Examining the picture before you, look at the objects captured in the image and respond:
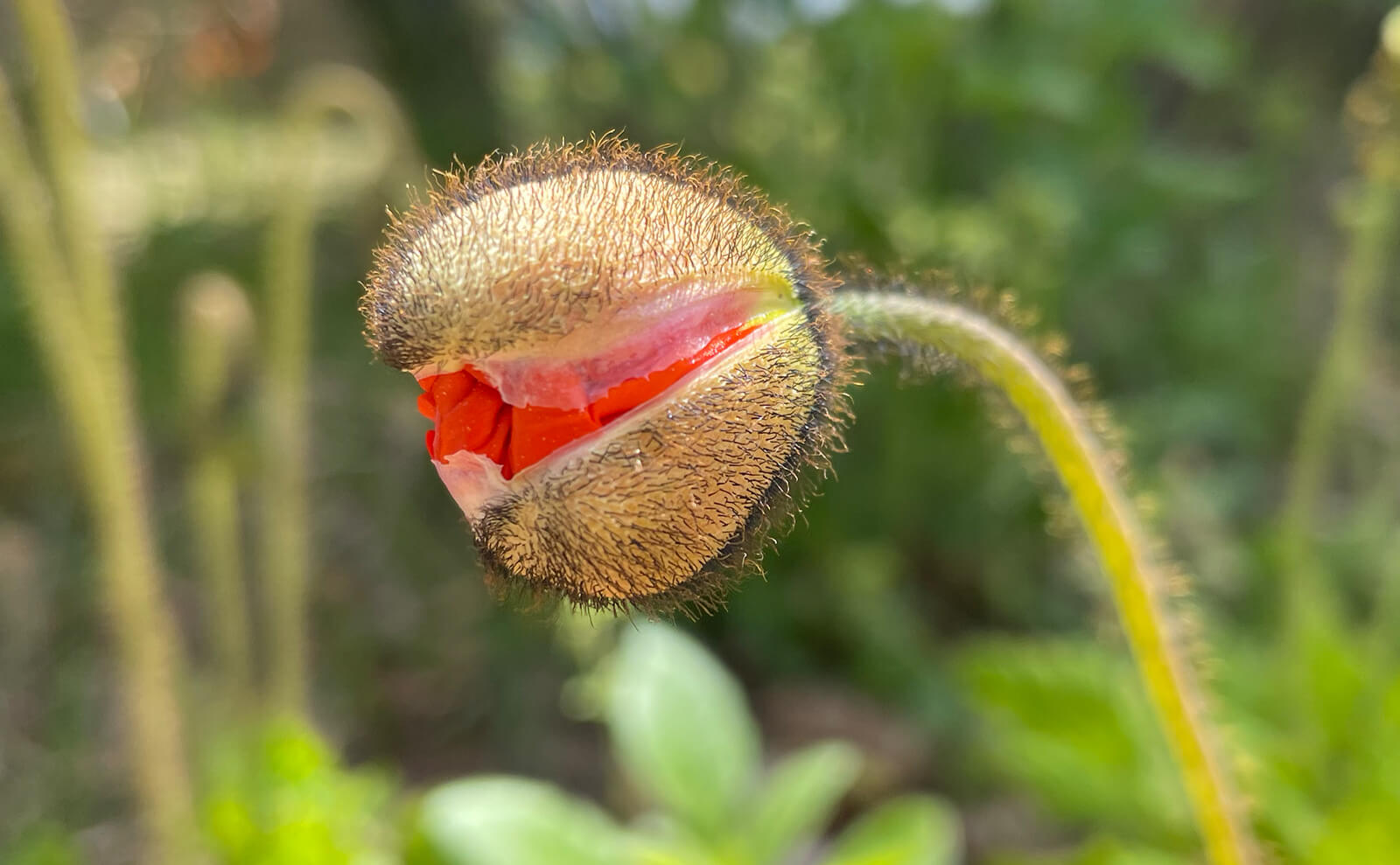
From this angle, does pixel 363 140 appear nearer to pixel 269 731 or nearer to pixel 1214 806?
pixel 269 731

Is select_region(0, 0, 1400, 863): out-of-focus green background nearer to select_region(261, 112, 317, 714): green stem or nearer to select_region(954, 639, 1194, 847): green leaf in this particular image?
select_region(954, 639, 1194, 847): green leaf

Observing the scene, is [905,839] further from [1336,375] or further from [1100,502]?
[1336,375]

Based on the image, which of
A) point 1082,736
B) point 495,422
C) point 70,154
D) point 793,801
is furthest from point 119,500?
point 1082,736

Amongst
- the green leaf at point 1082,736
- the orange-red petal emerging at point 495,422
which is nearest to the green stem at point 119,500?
the orange-red petal emerging at point 495,422

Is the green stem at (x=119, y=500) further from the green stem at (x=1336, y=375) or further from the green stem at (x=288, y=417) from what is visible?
the green stem at (x=1336, y=375)

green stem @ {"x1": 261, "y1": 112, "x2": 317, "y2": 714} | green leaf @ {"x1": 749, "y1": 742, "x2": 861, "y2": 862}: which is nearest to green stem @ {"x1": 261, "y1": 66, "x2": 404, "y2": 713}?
green stem @ {"x1": 261, "y1": 112, "x2": 317, "y2": 714}

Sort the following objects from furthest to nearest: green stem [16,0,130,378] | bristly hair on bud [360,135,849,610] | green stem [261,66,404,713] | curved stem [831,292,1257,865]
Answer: green stem [261,66,404,713] < green stem [16,0,130,378] < curved stem [831,292,1257,865] < bristly hair on bud [360,135,849,610]

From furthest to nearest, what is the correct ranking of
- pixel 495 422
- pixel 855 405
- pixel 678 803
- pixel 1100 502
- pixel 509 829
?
pixel 855 405
pixel 678 803
pixel 509 829
pixel 1100 502
pixel 495 422
